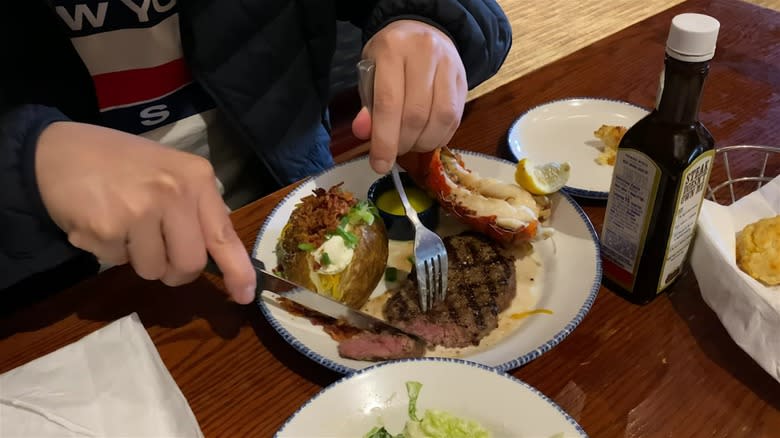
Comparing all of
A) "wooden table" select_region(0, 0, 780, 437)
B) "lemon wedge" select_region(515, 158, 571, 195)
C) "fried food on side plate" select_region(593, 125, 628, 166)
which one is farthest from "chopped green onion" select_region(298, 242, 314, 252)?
"fried food on side plate" select_region(593, 125, 628, 166)

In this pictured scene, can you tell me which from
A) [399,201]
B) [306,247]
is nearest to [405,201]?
[399,201]

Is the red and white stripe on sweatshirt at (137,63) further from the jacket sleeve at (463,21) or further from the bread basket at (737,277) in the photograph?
the bread basket at (737,277)

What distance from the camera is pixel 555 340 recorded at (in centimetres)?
76

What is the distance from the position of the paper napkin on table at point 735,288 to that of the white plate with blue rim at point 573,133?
0.78 ft

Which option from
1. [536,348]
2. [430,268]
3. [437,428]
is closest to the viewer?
[437,428]

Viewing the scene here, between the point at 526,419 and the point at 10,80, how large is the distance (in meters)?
0.81

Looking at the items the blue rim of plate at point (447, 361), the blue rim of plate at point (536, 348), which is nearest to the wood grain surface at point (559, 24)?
the blue rim of plate at point (536, 348)

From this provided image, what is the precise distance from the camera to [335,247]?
0.88m

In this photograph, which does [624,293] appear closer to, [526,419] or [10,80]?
[526,419]

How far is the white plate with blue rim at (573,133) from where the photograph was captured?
1128mm

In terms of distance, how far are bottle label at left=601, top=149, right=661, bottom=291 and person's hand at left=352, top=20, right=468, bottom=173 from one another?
239mm

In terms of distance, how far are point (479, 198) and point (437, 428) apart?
16.2 inches

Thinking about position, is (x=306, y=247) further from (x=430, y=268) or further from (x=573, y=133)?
(x=573, y=133)

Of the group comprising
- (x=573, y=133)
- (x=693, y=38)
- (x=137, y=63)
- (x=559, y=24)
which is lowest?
(x=559, y=24)
